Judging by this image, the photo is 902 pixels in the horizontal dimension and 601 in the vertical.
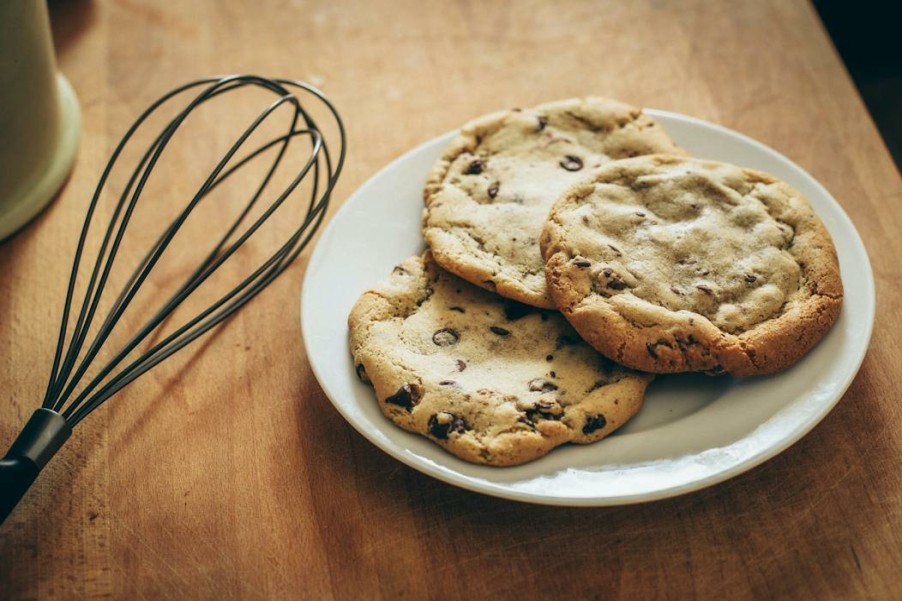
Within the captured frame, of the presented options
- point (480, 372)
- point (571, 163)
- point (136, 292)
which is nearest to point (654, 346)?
point (480, 372)

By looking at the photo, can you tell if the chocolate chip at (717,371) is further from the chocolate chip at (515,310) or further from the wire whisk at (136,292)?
the wire whisk at (136,292)

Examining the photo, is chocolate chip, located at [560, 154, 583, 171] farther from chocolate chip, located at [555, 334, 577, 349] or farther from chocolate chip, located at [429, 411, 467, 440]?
chocolate chip, located at [429, 411, 467, 440]

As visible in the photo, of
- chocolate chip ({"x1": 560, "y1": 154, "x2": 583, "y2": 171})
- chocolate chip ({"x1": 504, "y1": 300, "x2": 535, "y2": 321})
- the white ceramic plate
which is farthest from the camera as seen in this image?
chocolate chip ({"x1": 560, "y1": 154, "x2": 583, "y2": 171})

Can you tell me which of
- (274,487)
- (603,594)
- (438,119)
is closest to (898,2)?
(438,119)

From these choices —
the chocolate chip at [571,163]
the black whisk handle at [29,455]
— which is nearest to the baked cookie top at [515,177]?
the chocolate chip at [571,163]

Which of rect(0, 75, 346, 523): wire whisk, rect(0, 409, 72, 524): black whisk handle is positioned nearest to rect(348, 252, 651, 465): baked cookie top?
rect(0, 75, 346, 523): wire whisk

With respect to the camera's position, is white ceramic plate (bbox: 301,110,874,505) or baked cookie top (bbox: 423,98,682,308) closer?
white ceramic plate (bbox: 301,110,874,505)

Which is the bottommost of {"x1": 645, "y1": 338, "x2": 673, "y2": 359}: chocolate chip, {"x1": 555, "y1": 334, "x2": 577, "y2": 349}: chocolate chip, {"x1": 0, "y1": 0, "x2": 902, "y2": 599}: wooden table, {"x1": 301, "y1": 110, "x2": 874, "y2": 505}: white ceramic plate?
{"x1": 0, "y1": 0, "x2": 902, "y2": 599}: wooden table

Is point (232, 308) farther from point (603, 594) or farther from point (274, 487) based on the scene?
point (603, 594)
